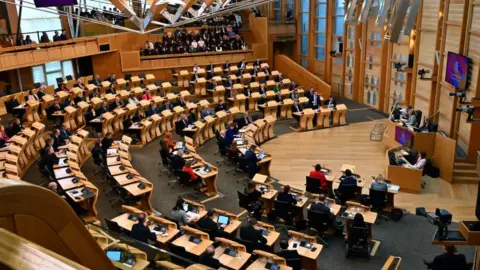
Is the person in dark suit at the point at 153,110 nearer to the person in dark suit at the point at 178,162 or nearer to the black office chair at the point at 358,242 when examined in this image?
→ the person in dark suit at the point at 178,162


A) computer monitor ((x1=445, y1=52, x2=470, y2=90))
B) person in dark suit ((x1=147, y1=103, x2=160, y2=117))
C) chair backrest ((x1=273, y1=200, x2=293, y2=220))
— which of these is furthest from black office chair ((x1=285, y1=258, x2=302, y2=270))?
person in dark suit ((x1=147, y1=103, x2=160, y2=117))

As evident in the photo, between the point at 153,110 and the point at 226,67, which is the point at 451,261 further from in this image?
the point at 226,67

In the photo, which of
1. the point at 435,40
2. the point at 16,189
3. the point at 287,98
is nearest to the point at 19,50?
the point at 287,98

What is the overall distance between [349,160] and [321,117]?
412 centimetres

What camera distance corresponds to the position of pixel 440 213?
894 centimetres

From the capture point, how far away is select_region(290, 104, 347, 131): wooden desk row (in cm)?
1828

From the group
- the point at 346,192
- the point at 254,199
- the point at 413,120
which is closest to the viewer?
the point at 254,199

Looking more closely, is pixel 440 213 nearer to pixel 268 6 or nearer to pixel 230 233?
pixel 230 233

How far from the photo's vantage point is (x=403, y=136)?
581 inches

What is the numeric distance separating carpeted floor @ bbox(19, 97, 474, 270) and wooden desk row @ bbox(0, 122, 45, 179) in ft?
1.35

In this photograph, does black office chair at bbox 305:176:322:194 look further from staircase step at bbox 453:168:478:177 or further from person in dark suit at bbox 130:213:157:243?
staircase step at bbox 453:168:478:177

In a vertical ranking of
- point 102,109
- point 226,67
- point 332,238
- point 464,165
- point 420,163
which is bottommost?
point 332,238

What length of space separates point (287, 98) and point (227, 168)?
25.9 feet

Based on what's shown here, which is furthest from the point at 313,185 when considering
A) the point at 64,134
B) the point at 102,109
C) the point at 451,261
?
the point at 102,109
